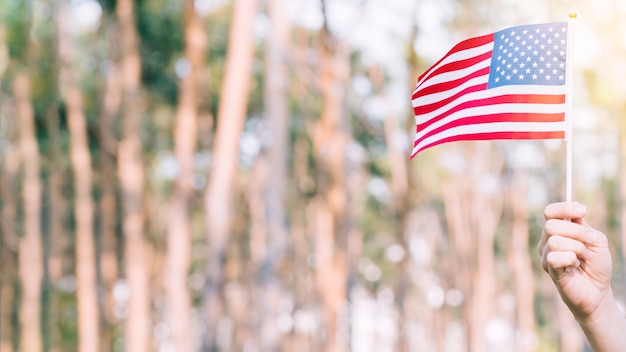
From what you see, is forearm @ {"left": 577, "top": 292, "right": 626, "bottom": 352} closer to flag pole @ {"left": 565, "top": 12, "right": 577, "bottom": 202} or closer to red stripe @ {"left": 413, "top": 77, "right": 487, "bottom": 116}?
flag pole @ {"left": 565, "top": 12, "right": 577, "bottom": 202}

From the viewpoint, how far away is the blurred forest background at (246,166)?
14.6m

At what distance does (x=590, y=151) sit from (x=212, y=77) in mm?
12736

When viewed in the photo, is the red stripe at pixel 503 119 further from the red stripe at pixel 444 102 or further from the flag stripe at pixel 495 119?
the red stripe at pixel 444 102

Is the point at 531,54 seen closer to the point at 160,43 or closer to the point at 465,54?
the point at 465,54

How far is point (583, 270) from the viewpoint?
3.24 metres

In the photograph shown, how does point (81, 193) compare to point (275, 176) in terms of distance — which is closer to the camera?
point (275, 176)

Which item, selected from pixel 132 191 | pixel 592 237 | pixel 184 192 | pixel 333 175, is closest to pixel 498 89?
pixel 592 237

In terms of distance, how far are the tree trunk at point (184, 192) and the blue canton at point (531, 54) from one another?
1234cm

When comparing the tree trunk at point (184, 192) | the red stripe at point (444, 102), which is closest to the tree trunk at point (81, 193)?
the tree trunk at point (184, 192)

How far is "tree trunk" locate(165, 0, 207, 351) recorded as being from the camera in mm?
16375

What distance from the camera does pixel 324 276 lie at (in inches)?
851

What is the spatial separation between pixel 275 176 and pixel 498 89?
9.50 meters

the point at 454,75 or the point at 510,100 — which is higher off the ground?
the point at 454,75

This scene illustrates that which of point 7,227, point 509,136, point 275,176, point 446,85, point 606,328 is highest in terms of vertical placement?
point 446,85
